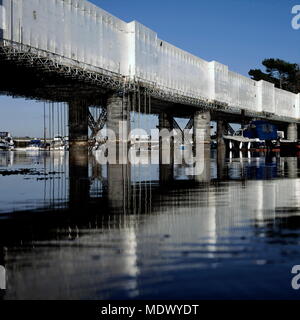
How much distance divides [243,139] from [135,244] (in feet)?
298

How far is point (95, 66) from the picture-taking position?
128ft

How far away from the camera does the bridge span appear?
31.9 m

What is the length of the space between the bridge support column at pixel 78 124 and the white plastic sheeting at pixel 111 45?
12.2 meters

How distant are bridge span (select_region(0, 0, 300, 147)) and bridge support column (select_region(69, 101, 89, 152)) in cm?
14

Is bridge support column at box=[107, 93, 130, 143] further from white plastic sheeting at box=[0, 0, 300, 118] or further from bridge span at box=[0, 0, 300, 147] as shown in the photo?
white plastic sheeting at box=[0, 0, 300, 118]

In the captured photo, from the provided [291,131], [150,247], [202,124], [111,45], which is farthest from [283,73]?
[150,247]

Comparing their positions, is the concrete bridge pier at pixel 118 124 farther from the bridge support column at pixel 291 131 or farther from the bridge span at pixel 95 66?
the bridge support column at pixel 291 131

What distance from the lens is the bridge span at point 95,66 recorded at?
31906 mm

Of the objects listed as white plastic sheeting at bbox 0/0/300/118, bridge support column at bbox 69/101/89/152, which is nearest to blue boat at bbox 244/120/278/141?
white plastic sheeting at bbox 0/0/300/118

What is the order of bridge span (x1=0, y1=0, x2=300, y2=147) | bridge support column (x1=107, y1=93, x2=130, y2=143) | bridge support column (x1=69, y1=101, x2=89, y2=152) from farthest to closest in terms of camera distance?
1. bridge support column (x1=69, y1=101, x2=89, y2=152)
2. bridge support column (x1=107, y1=93, x2=130, y2=143)
3. bridge span (x1=0, y1=0, x2=300, y2=147)

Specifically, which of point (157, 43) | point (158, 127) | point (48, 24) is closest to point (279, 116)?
point (158, 127)

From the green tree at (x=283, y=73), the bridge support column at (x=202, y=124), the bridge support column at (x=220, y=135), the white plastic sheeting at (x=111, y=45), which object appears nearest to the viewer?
the white plastic sheeting at (x=111, y=45)

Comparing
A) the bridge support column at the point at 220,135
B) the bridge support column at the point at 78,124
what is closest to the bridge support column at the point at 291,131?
the bridge support column at the point at 220,135
